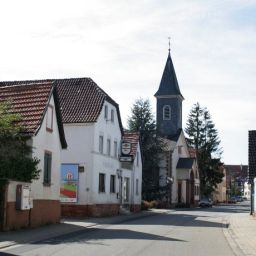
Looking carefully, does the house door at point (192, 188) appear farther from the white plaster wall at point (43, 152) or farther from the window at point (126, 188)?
the white plaster wall at point (43, 152)

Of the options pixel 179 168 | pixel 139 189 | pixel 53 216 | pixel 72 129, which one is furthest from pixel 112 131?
pixel 179 168

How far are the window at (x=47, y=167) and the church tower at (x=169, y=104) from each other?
4808 centimetres

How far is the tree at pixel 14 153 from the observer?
23016 mm

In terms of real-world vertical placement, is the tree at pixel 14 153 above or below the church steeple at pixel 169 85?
below

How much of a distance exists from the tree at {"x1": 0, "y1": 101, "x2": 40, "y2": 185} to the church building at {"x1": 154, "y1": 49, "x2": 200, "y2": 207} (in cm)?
4237

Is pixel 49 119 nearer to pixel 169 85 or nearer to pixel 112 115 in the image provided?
pixel 112 115

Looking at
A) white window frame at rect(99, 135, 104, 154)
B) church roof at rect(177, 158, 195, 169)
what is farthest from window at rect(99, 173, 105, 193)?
church roof at rect(177, 158, 195, 169)

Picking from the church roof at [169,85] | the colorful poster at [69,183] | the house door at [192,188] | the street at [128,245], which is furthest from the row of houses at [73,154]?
the church roof at [169,85]

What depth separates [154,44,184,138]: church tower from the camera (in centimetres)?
7700

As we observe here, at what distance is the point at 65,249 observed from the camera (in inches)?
642

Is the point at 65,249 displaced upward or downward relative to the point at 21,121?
downward

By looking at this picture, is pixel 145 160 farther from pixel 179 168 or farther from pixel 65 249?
pixel 65 249

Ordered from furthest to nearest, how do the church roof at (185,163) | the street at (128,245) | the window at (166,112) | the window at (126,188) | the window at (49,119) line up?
the window at (166,112), the church roof at (185,163), the window at (126,188), the window at (49,119), the street at (128,245)

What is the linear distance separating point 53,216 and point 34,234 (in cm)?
691
